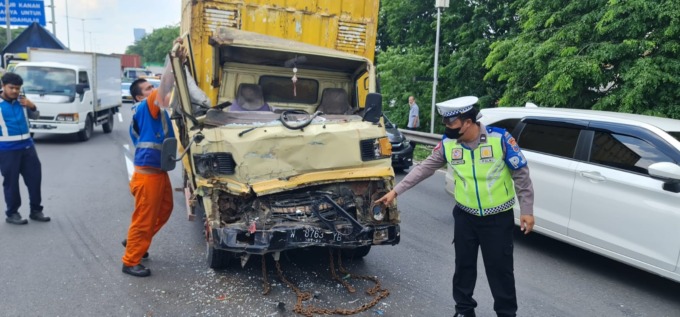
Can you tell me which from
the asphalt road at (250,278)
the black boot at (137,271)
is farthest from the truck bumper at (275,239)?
the black boot at (137,271)

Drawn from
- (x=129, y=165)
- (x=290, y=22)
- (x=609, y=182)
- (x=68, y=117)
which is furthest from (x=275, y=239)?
(x=68, y=117)

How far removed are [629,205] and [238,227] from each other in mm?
3566

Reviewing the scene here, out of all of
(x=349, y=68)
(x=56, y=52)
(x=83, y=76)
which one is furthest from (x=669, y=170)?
(x=56, y=52)

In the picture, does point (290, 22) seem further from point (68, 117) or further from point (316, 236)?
point (68, 117)

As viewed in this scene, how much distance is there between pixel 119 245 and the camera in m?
5.55

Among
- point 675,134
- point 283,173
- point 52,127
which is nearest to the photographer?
point 283,173

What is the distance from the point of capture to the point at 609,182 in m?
4.89

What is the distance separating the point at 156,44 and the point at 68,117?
79801 millimetres

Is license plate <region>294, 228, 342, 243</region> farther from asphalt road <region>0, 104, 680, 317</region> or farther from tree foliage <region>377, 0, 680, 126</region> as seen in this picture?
tree foliage <region>377, 0, 680, 126</region>

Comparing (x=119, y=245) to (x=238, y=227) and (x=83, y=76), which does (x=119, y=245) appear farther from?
(x=83, y=76)

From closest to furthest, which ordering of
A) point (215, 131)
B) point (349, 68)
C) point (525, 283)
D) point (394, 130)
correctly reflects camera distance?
point (215, 131) < point (525, 283) < point (349, 68) < point (394, 130)

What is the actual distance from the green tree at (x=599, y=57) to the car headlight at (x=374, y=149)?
6431 millimetres

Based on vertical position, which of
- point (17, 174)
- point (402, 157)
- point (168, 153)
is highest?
point (168, 153)

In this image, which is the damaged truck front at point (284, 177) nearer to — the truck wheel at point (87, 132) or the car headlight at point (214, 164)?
the car headlight at point (214, 164)
